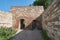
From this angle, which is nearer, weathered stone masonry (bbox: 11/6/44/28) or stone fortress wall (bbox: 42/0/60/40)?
stone fortress wall (bbox: 42/0/60/40)

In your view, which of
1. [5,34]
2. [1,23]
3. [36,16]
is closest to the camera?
[5,34]

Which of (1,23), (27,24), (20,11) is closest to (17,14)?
(20,11)

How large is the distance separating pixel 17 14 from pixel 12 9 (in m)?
0.83

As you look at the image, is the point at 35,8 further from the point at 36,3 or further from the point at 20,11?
the point at 36,3

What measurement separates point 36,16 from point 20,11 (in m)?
1.92

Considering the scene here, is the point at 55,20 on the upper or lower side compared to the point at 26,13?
lower

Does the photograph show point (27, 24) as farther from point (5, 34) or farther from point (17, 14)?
point (5, 34)

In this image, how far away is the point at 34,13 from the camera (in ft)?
49.4

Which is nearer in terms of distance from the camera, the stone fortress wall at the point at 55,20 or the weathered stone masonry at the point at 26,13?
the stone fortress wall at the point at 55,20

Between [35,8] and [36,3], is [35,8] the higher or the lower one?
the lower one

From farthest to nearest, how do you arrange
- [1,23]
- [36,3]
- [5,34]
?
[36,3], [1,23], [5,34]

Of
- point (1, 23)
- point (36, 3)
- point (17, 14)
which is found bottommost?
point (1, 23)

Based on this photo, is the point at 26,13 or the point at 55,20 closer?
the point at 55,20

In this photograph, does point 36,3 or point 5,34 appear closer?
point 5,34
